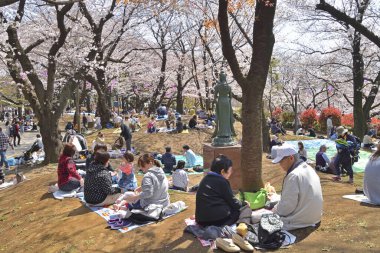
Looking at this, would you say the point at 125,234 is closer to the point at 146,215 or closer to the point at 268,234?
the point at 146,215

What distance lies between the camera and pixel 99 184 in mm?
6781

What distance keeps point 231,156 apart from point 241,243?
472 cm

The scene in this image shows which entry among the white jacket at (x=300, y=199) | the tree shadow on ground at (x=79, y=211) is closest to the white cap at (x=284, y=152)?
the white jacket at (x=300, y=199)

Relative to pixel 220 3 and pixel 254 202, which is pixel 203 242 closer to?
pixel 254 202

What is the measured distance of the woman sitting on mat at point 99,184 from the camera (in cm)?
674

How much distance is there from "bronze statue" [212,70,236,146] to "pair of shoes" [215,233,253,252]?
4.84 metres

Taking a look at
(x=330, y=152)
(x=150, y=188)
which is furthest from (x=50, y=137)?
(x=330, y=152)

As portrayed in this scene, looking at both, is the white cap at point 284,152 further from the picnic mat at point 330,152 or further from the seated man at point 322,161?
the picnic mat at point 330,152

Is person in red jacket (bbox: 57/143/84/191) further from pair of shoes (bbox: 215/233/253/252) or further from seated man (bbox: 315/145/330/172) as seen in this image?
seated man (bbox: 315/145/330/172)

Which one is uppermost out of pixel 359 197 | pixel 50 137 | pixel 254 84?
pixel 254 84

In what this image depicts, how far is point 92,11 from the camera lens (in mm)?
21406

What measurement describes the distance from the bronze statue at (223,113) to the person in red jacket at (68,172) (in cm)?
334

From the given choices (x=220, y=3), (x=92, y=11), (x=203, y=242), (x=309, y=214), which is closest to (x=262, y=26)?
(x=220, y=3)

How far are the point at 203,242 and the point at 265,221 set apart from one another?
837mm
